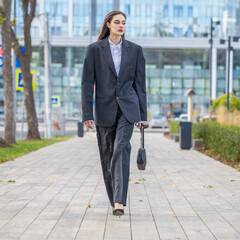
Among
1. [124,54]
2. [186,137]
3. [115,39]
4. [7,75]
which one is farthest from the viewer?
[186,137]

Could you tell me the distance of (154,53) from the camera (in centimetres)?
6062

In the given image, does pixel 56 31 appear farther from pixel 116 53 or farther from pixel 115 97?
pixel 115 97

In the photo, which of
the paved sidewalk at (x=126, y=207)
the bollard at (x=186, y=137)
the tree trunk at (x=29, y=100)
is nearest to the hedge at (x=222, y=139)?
the bollard at (x=186, y=137)

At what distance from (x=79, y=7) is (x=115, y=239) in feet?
205

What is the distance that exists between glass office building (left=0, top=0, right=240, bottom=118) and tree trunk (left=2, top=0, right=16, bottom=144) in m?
42.5

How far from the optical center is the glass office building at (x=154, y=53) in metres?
59.6

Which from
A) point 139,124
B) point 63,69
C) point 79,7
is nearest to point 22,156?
point 139,124

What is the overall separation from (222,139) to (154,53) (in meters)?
49.5

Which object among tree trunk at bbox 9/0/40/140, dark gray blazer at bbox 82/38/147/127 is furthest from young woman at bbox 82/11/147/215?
tree trunk at bbox 9/0/40/140

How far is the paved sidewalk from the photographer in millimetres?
4305

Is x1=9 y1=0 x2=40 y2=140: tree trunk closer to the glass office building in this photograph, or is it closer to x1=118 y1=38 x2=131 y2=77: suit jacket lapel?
x1=118 y1=38 x2=131 y2=77: suit jacket lapel

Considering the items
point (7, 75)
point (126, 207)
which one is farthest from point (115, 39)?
point (7, 75)

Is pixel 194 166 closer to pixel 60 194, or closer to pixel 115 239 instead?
pixel 60 194

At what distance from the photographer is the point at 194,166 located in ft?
34.4
